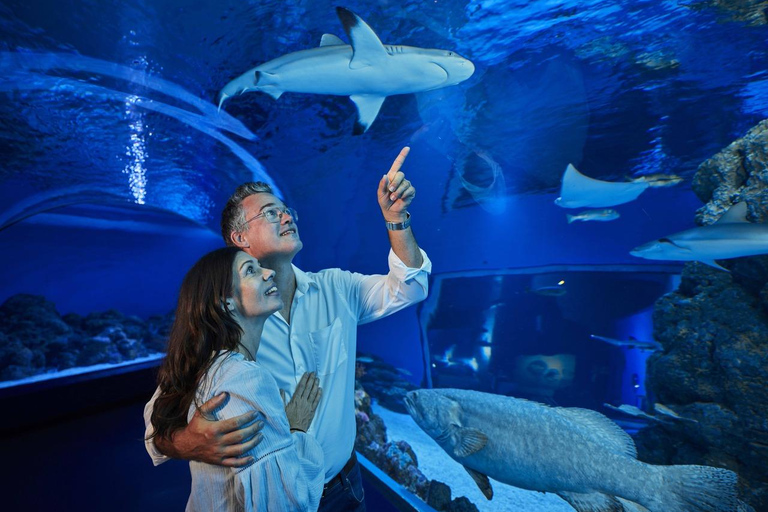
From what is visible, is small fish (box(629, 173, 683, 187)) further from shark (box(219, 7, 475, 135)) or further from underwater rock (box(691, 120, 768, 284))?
shark (box(219, 7, 475, 135))

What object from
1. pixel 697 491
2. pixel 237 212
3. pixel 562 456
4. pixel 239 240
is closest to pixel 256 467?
pixel 239 240

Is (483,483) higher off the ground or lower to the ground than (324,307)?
lower

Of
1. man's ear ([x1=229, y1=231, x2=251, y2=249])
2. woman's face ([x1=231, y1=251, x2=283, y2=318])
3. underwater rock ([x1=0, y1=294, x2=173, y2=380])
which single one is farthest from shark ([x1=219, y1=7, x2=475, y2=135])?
underwater rock ([x1=0, y1=294, x2=173, y2=380])

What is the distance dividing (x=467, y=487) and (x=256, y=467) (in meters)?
3.57

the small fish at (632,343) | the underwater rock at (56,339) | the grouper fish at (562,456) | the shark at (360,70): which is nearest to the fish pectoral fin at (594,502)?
the grouper fish at (562,456)

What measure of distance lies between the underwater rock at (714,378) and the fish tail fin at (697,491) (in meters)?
1.05

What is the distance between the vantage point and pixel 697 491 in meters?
2.03

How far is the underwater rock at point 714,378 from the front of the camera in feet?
9.04

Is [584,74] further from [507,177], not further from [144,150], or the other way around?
[144,150]

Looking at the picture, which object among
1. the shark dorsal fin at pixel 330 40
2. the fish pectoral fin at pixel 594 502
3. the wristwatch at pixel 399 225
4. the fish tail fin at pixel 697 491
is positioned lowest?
the fish pectoral fin at pixel 594 502

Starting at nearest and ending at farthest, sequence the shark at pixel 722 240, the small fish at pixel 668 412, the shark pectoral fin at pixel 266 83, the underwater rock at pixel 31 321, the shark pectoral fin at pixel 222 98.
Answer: the shark at pixel 722 240, the small fish at pixel 668 412, the shark pectoral fin at pixel 266 83, the shark pectoral fin at pixel 222 98, the underwater rock at pixel 31 321

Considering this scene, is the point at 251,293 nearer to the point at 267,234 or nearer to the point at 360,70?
the point at 267,234

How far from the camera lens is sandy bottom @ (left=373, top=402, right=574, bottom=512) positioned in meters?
3.33

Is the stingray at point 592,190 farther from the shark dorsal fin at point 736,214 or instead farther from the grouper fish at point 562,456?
the grouper fish at point 562,456
